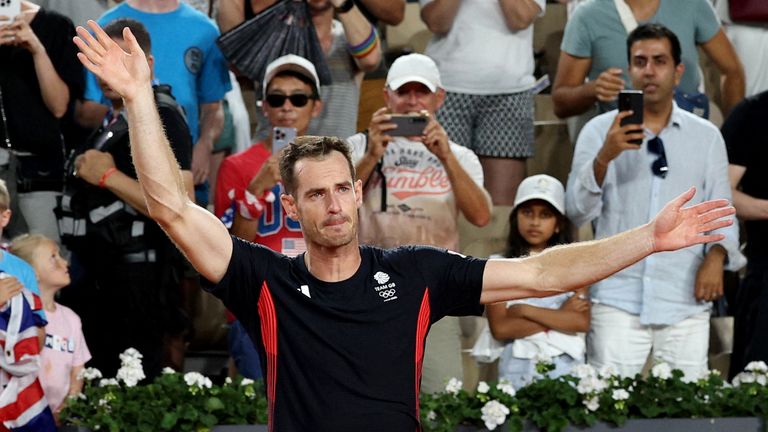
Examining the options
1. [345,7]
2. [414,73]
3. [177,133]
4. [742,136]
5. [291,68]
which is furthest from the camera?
[345,7]

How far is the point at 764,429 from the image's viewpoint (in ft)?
22.3

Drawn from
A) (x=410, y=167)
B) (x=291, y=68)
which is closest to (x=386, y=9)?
(x=291, y=68)

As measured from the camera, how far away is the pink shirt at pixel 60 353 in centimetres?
699

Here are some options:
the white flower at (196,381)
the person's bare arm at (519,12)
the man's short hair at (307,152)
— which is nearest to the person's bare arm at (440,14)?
the person's bare arm at (519,12)

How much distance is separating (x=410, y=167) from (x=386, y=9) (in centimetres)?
142

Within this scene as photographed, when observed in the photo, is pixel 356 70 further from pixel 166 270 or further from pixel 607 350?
pixel 607 350

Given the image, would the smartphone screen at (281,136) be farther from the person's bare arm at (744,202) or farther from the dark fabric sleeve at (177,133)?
the person's bare arm at (744,202)

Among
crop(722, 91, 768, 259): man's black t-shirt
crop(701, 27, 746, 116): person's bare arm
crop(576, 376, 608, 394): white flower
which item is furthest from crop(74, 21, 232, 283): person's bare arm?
crop(701, 27, 746, 116): person's bare arm

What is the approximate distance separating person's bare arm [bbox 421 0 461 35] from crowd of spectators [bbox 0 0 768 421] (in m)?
0.01

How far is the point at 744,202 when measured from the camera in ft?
26.2

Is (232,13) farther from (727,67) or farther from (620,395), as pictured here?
(620,395)

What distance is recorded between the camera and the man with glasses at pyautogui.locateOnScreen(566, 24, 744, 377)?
7.54 m

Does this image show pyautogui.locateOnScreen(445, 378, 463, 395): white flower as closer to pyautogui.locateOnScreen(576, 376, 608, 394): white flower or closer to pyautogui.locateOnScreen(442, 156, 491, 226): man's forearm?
pyautogui.locateOnScreen(576, 376, 608, 394): white flower

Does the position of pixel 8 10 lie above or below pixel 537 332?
above
